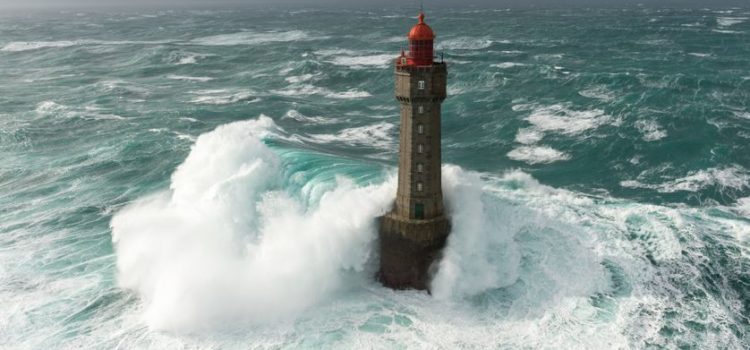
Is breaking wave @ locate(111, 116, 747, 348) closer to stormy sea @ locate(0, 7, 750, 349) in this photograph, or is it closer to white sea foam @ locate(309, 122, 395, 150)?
stormy sea @ locate(0, 7, 750, 349)

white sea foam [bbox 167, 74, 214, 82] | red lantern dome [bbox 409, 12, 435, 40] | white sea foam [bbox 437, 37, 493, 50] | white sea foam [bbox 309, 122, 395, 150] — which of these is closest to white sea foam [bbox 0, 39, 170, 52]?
white sea foam [bbox 167, 74, 214, 82]

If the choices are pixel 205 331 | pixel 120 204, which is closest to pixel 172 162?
pixel 120 204

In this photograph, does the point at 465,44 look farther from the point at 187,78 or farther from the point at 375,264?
the point at 375,264

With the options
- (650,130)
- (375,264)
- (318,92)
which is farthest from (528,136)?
(318,92)

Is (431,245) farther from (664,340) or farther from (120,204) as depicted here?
(120,204)

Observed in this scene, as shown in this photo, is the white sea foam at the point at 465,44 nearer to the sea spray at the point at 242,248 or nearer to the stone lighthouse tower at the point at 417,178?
the sea spray at the point at 242,248

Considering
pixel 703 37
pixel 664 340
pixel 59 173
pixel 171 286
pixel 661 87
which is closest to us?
pixel 664 340
